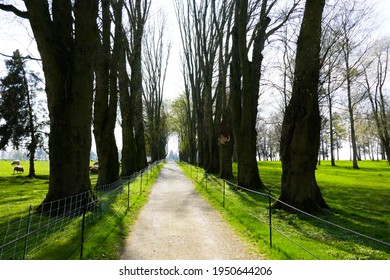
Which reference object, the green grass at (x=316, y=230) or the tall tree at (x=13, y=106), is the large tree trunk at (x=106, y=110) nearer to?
the green grass at (x=316, y=230)

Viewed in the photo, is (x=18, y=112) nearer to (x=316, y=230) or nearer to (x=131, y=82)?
(x=131, y=82)

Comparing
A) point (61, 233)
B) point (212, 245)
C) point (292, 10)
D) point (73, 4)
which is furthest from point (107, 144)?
point (292, 10)

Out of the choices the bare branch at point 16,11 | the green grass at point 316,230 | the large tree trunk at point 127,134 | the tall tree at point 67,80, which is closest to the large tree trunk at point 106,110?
the large tree trunk at point 127,134

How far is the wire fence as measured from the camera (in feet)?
18.8

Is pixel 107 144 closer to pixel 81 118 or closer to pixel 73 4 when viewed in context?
pixel 81 118

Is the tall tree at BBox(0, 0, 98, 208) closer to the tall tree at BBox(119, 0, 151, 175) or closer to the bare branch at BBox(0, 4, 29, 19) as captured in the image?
the bare branch at BBox(0, 4, 29, 19)

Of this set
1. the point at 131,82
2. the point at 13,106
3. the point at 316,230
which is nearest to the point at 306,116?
the point at 316,230

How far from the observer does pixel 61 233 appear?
7152 millimetres

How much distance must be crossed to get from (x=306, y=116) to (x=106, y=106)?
955 centimetres

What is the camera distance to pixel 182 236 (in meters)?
7.48

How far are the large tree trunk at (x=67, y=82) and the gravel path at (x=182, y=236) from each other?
8.64 ft

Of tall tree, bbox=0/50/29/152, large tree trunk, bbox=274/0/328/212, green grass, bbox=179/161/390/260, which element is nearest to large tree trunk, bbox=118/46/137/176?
green grass, bbox=179/161/390/260

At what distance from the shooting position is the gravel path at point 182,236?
6.15 m
